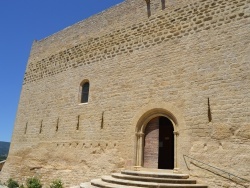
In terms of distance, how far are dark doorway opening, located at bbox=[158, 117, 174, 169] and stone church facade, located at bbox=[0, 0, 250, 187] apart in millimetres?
37

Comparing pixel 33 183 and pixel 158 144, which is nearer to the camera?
pixel 158 144

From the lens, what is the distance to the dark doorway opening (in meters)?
9.44

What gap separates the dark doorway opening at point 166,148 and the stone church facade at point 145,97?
4 centimetres

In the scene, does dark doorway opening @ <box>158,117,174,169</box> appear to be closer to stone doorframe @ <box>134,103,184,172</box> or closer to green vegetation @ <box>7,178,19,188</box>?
stone doorframe @ <box>134,103,184,172</box>

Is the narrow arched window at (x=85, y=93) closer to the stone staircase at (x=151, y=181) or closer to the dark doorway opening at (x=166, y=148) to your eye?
the dark doorway opening at (x=166, y=148)

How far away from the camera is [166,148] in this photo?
9.48m

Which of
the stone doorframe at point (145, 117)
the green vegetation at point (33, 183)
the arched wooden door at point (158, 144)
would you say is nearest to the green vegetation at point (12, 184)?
the green vegetation at point (33, 183)

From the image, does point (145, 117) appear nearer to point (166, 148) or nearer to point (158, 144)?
point (158, 144)

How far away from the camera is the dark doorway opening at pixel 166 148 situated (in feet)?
31.0

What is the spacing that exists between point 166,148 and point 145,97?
6.90ft

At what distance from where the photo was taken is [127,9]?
11.2m

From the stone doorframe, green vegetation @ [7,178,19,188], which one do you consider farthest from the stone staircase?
green vegetation @ [7,178,19,188]

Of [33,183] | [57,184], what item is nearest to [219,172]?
[57,184]

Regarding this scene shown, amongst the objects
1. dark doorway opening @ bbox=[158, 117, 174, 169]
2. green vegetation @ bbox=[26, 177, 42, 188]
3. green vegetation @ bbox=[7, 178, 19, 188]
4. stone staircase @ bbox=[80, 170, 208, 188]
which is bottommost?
green vegetation @ bbox=[7, 178, 19, 188]
